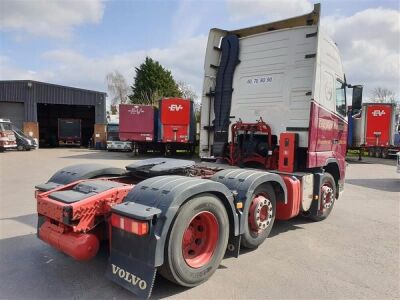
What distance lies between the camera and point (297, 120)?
571 centimetres

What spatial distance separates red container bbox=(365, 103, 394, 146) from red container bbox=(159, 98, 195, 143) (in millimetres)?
11067

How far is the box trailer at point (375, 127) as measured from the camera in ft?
66.8

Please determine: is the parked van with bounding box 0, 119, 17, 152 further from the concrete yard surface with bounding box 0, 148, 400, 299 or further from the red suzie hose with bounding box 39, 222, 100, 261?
the red suzie hose with bounding box 39, 222, 100, 261

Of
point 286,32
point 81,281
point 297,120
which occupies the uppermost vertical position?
point 286,32

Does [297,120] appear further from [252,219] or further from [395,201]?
[395,201]

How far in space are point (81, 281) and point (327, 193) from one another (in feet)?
15.2

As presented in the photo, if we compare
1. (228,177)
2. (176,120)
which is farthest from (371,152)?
(228,177)

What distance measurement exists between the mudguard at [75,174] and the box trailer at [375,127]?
18921 mm

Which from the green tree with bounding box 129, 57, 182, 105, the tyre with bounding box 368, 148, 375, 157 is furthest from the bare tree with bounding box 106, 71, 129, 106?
the tyre with bounding box 368, 148, 375, 157

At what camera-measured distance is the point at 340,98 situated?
6582mm

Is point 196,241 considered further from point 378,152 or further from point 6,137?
point 6,137

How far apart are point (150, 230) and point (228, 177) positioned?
1.71 meters

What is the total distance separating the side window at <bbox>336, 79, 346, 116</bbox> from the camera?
6438 mm

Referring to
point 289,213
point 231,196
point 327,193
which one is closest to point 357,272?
point 289,213
